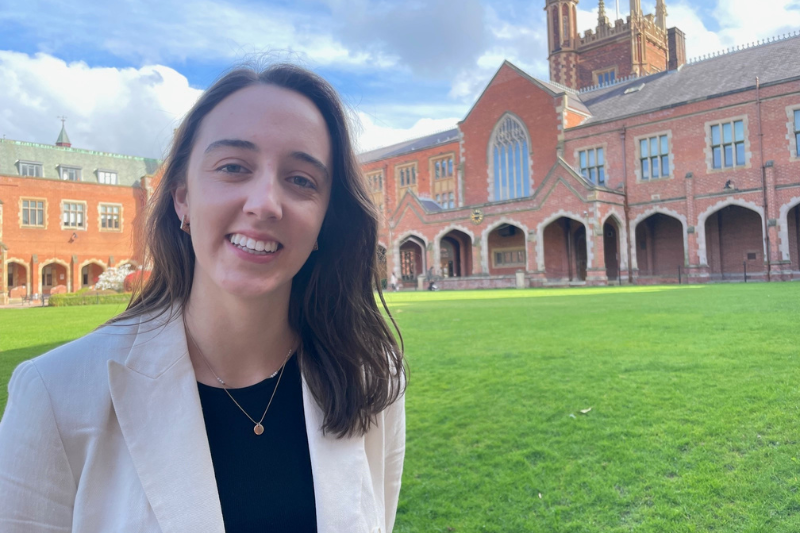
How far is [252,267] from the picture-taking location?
53.6 inches

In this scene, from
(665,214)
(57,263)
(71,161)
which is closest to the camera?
(665,214)

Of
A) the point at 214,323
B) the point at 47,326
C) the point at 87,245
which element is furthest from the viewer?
the point at 87,245

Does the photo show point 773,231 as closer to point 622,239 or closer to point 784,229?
point 784,229

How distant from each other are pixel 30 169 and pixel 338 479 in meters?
47.8

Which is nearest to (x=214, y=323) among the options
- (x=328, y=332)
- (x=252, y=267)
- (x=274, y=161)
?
(x=252, y=267)

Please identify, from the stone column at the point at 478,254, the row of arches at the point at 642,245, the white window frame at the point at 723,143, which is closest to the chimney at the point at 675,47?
the white window frame at the point at 723,143

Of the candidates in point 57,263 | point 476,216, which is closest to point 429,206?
point 476,216

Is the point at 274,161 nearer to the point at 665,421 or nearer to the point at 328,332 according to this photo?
the point at 328,332

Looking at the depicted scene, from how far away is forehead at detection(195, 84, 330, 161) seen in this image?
4.61ft

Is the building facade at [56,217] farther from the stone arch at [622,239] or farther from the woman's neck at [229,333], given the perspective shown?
the woman's neck at [229,333]

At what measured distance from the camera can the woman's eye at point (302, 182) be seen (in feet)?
4.81

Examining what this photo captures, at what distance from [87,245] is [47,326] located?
3174 cm

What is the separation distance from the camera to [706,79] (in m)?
27.9

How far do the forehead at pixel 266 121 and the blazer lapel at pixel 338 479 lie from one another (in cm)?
71
